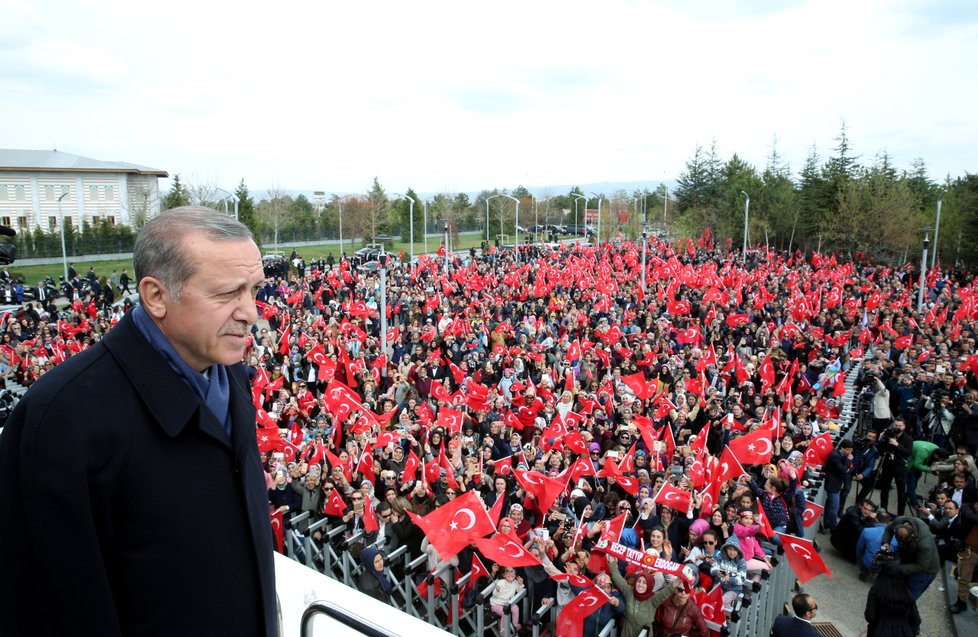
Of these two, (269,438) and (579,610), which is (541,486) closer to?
(579,610)

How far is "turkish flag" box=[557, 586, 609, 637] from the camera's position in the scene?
6699 mm

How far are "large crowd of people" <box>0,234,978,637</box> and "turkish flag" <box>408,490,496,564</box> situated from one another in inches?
1.4

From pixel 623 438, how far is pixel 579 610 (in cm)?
419

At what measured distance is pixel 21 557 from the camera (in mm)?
1088

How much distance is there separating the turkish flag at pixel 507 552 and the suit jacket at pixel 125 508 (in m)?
5.88

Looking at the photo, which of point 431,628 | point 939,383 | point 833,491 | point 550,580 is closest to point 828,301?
point 939,383

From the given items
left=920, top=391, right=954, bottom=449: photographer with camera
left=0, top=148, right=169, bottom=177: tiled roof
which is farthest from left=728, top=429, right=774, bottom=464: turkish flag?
left=0, top=148, right=169, bottom=177: tiled roof

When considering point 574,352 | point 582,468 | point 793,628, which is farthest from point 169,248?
point 574,352

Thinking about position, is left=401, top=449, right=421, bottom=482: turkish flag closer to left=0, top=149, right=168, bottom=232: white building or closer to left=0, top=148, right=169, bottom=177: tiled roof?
left=0, top=149, right=168, bottom=232: white building

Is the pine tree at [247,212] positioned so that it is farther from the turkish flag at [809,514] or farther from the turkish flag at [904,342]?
the turkish flag at [809,514]

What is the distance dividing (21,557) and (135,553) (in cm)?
17

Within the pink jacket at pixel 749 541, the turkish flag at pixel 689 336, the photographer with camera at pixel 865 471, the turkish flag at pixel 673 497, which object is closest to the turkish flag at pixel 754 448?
the turkish flag at pixel 673 497

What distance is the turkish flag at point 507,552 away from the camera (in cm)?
695

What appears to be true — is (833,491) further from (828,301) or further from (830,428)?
(828,301)
